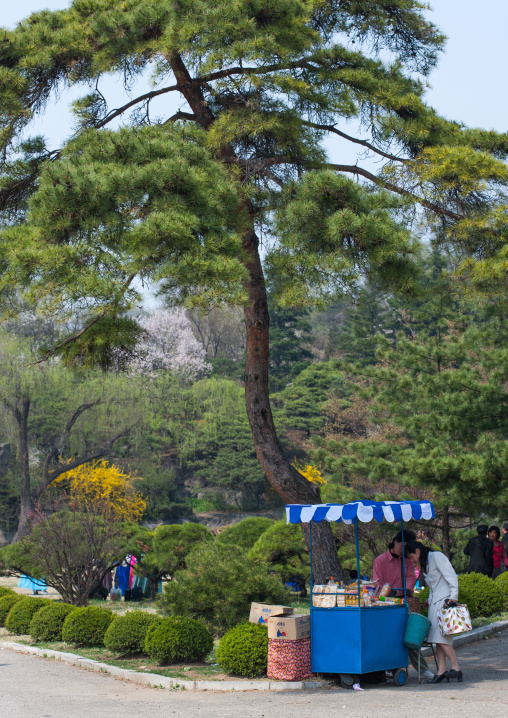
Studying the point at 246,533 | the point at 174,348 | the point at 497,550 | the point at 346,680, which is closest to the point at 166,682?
the point at 346,680

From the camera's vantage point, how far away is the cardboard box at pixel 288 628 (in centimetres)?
687

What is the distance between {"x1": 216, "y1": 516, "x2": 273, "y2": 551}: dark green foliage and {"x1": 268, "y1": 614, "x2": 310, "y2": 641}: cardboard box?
30.3 ft

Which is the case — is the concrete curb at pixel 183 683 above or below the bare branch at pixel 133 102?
below

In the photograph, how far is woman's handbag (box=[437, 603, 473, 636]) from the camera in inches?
265

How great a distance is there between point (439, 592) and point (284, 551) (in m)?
8.11

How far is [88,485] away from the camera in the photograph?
32.2 m

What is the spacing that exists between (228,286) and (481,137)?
189 inches

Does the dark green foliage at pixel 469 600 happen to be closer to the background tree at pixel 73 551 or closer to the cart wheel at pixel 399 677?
the cart wheel at pixel 399 677

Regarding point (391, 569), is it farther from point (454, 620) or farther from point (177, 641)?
point (177, 641)

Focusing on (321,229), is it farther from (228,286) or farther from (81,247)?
(81,247)

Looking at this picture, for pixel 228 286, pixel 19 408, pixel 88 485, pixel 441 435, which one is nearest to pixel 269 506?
pixel 88 485

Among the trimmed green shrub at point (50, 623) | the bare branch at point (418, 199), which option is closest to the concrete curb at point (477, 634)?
the trimmed green shrub at point (50, 623)

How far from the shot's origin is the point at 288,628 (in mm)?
6875

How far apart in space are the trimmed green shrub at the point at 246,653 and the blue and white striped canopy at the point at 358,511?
1.36m
